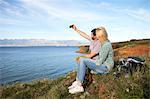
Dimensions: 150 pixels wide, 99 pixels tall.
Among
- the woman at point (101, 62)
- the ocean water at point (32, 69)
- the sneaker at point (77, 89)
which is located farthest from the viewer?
the ocean water at point (32, 69)

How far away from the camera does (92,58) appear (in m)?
10.1

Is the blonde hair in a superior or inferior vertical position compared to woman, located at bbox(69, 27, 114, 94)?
superior

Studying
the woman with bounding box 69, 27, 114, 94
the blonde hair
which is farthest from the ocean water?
the blonde hair

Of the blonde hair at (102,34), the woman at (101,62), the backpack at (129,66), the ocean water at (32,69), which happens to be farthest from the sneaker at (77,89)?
the ocean water at (32,69)

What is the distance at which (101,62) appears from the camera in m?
9.25

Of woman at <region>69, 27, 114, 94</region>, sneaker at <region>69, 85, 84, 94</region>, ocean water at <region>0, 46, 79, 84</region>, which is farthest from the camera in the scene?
ocean water at <region>0, 46, 79, 84</region>

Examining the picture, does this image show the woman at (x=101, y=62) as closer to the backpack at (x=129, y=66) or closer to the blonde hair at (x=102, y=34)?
the blonde hair at (x=102, y=34)

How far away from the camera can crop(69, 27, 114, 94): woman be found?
9188 millimetres

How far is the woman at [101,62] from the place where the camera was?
919 cm

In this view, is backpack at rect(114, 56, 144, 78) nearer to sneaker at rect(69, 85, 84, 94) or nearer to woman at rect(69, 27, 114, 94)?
woman at rect(69, 27, 114, 94)

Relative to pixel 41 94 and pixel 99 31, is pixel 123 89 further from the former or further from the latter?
pixel 41 94

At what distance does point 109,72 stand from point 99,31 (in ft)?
5.06

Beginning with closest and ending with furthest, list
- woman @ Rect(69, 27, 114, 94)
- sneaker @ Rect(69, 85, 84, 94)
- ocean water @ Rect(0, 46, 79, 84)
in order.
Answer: woman @ Rect(69, 27, 114, 94) < sneaker @ Rect(69, 85, 84, 94) < ocean water @ Rect(0, 46, 79, 84)

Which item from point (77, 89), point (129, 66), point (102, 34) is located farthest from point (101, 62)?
point (77, 89)
